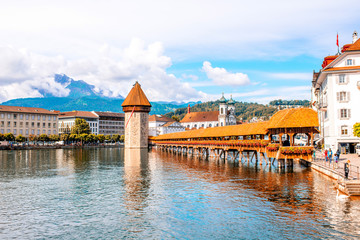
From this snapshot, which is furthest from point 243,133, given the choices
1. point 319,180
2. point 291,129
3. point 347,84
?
point 319,180

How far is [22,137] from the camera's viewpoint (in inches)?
4648

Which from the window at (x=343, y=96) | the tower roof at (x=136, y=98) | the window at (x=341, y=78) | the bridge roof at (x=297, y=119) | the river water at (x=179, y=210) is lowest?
the river water at (x=179, y=210)

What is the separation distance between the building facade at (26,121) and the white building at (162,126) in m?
54.8

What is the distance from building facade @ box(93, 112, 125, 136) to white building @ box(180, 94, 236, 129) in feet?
116

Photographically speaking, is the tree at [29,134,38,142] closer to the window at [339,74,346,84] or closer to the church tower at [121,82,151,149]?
the church tower at [121,82,151,149]

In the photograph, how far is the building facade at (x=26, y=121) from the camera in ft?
402

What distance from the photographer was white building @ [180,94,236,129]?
174375 mm

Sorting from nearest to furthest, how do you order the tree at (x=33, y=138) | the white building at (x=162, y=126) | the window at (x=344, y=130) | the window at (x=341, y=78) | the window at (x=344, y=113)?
the window at (x=344, y=130) < the window at (x=344, y=113) < the window at (x=341, y=78) < the tree at (x=33, y=138) < the white building at (x=162, y=126)

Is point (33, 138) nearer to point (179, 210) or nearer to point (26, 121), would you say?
point (26, 121)

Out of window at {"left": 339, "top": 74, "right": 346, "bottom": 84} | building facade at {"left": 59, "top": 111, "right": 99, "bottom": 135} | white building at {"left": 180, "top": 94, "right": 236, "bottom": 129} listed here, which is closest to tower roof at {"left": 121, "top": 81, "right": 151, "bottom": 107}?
building facade at {"left": 59, "top": 111, "right": 99, "bottom": 135}

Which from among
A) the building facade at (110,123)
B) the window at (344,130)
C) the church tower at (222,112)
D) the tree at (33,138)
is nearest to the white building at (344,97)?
the window at (344,130)

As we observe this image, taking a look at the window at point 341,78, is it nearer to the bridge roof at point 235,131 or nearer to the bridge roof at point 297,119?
the bridge roof at point 297,119

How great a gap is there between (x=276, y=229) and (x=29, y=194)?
18012 millimetres

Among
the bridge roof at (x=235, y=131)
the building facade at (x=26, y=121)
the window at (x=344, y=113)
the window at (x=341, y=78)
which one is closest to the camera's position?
the window at (x=344, y=113)
